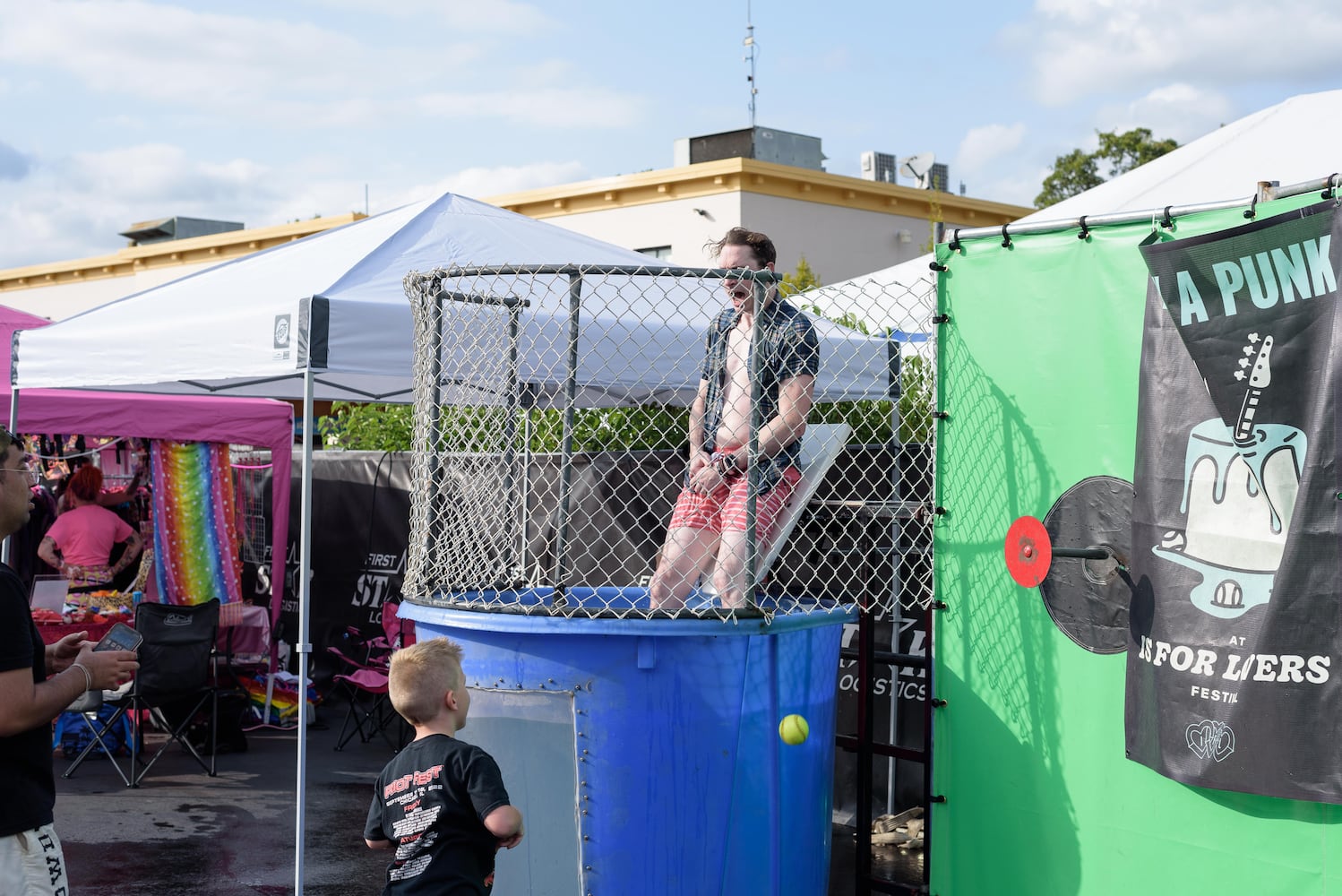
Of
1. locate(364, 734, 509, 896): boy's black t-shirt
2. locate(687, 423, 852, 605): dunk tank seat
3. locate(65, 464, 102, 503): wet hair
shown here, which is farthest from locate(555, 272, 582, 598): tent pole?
locate(65, 464, 102, 503): wet hair

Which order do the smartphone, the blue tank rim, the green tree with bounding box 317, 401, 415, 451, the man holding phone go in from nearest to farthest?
the man holding phone, the smartphone, the blue tank rim, the green tree with bounding box 317, 401, 415, 451

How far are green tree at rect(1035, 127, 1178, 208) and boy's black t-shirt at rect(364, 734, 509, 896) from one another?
2345cm

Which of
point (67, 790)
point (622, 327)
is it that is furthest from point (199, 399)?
point (622, 327)

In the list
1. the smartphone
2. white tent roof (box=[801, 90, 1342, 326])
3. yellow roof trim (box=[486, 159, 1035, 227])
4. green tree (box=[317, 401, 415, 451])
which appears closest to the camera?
the smartphone

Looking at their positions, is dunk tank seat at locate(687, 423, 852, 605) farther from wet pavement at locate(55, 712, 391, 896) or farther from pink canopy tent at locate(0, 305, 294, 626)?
pink canopy tent at locate(0, 305, 294, 626)

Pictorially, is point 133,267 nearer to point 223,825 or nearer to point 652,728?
point 223,825

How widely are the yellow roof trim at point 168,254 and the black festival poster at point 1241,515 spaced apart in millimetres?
21990

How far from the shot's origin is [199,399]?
1001 centimetres

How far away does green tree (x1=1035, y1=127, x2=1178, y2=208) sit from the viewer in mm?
24531

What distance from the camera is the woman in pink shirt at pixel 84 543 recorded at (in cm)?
888

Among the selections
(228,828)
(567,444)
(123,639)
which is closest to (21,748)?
(123,639)

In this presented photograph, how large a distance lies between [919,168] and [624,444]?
50.6 ft

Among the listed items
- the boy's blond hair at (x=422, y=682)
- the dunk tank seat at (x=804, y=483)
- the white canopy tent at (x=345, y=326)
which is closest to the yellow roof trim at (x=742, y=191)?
the white canopy tent at (x=345, y=326)

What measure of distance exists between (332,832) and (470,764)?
3.76 meters
